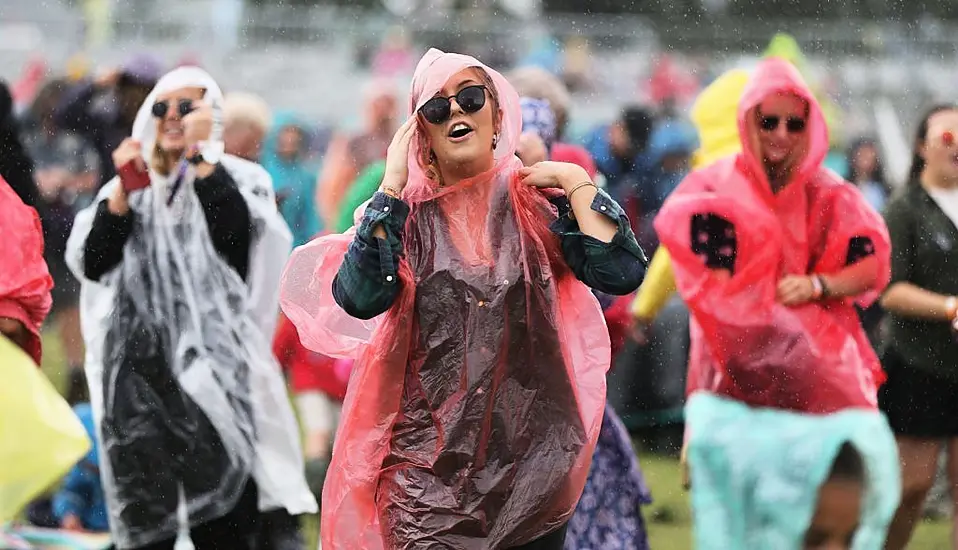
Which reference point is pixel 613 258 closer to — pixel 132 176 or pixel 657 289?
pixel 132 176

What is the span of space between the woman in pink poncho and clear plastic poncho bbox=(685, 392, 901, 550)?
1.47 m

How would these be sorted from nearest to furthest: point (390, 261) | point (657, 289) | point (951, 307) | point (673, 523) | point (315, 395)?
point (390, 261), point (951, 307), point (657, 289), point (673, 523), point (315, 395)

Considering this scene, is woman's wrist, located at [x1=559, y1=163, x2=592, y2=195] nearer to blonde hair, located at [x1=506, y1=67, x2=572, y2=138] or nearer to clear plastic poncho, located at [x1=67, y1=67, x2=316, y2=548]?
→ clear plastic poncho, located at [x1=67, y1=67, x2=316, y2=548]

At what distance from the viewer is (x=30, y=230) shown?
5.37 m

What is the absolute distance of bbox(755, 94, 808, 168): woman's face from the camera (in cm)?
584

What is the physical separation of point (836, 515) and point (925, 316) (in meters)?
0.99

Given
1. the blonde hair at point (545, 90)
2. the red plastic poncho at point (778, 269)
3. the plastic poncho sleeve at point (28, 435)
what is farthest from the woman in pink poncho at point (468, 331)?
the blonde hair at point (545, 90)

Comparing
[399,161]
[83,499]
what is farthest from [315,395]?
[399,161]

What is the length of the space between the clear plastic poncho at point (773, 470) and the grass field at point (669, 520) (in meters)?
1.76

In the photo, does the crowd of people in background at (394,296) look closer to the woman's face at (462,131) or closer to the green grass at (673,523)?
the woman's face at (462,131)

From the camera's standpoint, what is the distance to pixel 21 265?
5.33 metres

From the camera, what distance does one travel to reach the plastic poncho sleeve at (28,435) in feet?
17.4

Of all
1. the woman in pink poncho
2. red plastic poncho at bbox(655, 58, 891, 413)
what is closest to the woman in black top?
red plastic poncho at bbox(655, 58, 891, 413)

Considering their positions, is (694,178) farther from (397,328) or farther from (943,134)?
(397,328)
